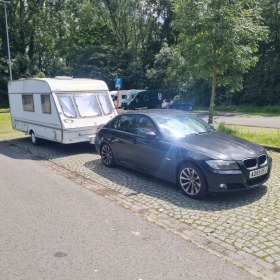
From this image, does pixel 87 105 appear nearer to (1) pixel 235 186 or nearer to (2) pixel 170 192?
(2) pixel 170 192

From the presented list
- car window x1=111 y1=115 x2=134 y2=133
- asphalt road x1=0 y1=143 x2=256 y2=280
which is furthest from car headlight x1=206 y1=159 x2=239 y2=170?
car window x1=111 y1=115 x2=134 y2=133

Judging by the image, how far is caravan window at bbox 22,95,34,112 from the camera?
11.7 metres

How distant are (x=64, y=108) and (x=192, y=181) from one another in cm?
599

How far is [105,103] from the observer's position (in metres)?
11.5

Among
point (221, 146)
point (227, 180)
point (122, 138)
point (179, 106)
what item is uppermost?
point (221, 146)

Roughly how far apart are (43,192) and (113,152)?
2.13 meters

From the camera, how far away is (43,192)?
6.50 meters

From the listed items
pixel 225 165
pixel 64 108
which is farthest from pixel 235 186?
pixel 64 108

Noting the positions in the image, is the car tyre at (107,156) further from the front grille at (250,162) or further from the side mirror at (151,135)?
the front grille at (250,162)

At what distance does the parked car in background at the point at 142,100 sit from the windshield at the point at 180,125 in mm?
21894

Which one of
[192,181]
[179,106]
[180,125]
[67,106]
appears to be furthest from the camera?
[179,106]

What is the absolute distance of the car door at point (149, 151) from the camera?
6.37 metres

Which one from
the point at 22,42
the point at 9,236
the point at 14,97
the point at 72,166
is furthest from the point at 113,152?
the point at 22,42

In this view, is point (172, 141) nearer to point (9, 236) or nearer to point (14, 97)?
point (9, 236)
